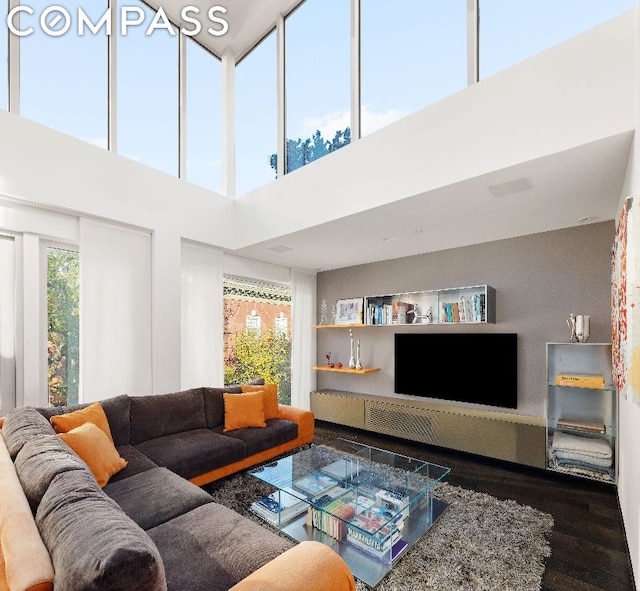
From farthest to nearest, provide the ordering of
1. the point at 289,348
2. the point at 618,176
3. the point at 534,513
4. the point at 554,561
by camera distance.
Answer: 1. the point at 289,348
2. the point at 534,513
3. the point at 618,176
4. the point at 554,561

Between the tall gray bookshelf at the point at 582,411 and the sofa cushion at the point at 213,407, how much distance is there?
311 centimetres

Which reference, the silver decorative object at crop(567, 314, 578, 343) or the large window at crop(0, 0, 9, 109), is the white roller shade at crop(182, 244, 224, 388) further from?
the silver decorative object at crop(567, 314, 578, 343)

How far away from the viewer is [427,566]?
6.75ft

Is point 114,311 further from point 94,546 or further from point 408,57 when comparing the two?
point 408,57

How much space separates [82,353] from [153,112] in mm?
2680

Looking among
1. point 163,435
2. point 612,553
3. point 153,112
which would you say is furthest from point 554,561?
point 153,112

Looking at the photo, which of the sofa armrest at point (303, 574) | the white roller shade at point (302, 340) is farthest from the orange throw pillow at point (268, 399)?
the sofa armrest at point (303, 574)

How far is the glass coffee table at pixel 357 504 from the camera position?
6.94 feet

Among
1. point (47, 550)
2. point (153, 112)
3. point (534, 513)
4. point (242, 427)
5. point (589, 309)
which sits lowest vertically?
point (534, 513)

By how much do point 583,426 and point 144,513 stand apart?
3469mm

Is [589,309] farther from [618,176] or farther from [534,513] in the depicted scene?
[534,513]

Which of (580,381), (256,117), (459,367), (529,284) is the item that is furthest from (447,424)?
(256,117)

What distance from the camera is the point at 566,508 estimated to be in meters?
2.77

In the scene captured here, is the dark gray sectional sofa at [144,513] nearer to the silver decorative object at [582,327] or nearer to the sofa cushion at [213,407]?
the sofa cushion at [213,407]
